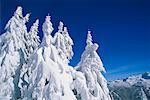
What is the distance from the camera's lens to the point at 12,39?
80.5ft

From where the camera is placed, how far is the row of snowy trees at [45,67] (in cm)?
2042

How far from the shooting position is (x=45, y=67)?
20484 millimetres

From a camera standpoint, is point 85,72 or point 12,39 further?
point 12,39

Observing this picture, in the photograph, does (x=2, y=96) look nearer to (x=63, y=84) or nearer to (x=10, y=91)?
(x=10, y=91)

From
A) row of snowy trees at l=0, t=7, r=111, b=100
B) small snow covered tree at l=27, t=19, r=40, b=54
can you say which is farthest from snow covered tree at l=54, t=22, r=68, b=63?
small snow covered tree at l=27, t=19, r=40, b=54

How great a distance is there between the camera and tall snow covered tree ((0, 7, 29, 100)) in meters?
23.5

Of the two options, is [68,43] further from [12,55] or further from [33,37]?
[12,55]

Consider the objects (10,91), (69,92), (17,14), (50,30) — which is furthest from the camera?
(17,14)

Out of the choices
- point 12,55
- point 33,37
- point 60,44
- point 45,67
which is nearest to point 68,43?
point 60,44

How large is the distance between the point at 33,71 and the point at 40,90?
145cm

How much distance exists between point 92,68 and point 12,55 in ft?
19.9

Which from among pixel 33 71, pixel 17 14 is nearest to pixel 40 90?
pixel 33 71

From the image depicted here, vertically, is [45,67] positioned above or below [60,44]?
below

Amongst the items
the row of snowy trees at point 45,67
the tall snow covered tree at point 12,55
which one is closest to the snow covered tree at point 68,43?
the row of snowy trees at point 45,67
